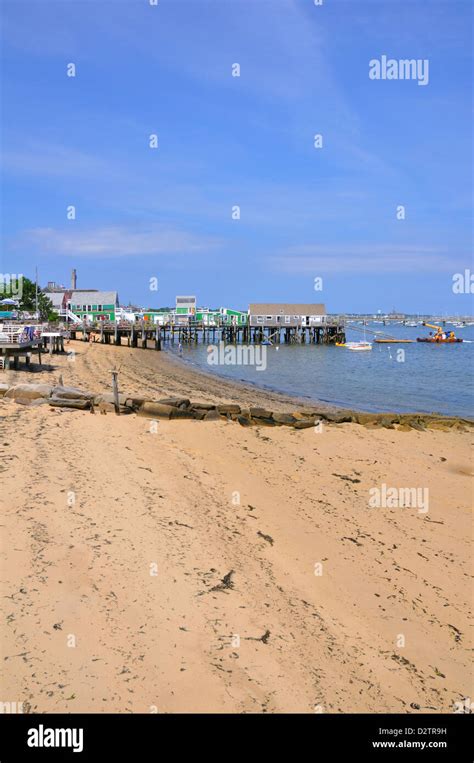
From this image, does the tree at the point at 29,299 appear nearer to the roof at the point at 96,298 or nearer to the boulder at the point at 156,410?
the roof at the point at 96,298

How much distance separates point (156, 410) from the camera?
1734 cm

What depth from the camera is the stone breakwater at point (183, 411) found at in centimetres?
1702

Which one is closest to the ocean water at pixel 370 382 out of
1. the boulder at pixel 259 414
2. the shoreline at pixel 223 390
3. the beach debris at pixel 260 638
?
the shoreline at pixel 223 390

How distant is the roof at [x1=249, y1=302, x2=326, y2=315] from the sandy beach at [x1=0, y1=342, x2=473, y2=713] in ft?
254

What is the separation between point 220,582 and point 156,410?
424 inches

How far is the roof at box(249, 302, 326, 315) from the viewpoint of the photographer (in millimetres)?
90375

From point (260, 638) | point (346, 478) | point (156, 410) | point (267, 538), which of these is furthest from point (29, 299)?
point (260, 638)

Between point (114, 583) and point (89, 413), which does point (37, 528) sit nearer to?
point (114, 583)

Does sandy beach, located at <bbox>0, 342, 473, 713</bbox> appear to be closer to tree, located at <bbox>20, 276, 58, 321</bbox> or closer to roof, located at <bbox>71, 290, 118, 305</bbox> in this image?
tree, located at <bbox>20, 276, 58, 321</bbox>

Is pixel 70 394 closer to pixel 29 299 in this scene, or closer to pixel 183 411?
pixel 183 411

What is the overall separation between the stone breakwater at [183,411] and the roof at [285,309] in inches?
2789

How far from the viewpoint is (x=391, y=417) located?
2023cm
